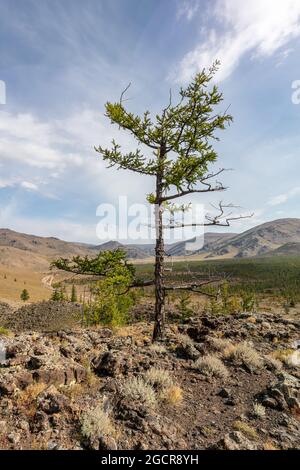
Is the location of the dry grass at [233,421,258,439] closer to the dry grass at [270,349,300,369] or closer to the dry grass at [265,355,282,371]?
the dry grass at [265,355,282,371]

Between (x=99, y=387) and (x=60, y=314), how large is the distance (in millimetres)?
44262

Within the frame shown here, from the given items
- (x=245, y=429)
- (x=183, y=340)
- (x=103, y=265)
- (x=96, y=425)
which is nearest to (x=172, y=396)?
(x=245, y=429)

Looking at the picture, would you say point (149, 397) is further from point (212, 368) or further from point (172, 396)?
point (212, 368)

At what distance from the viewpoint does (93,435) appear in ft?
19.0

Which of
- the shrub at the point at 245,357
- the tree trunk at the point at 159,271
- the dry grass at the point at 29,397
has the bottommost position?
the shrub at the point at 245,357

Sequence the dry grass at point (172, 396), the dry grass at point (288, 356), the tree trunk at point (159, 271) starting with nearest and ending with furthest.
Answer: the dry grass at point (172, 396) < the dry grass at point (288, 356) < the tree trunk at point (159, 271)

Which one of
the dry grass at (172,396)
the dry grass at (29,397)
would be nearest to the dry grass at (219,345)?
the dry grass at (172,396)

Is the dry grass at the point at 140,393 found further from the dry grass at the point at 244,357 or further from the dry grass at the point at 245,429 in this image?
the dry grass at the point at 244,357

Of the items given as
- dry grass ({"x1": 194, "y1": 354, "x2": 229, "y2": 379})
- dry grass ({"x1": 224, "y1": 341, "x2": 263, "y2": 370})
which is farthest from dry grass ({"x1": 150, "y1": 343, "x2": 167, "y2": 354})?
dry grass ({"x1": 224, "y1": 341, "x2": 263, "y2": 370})

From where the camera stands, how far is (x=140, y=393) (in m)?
7.24

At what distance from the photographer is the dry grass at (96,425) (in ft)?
19.2

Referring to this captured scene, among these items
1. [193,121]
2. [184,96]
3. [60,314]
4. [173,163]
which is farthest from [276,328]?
[60,314]

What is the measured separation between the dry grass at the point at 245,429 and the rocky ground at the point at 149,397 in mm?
19
